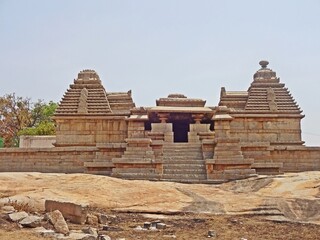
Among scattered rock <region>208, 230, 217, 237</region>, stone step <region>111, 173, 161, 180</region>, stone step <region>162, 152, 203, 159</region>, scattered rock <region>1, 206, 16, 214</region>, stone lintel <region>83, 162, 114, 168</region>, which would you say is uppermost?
stone step <region>162, 152, 203, 159</region>

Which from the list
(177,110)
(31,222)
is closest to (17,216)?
(31,222)

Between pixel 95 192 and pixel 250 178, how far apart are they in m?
5.74

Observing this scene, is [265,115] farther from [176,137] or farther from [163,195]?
[163,195]

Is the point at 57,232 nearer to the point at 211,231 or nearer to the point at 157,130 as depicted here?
the point at 211,231

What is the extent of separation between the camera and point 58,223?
5.41m

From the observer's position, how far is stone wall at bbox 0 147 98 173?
50.4 feet

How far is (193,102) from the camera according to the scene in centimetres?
1997

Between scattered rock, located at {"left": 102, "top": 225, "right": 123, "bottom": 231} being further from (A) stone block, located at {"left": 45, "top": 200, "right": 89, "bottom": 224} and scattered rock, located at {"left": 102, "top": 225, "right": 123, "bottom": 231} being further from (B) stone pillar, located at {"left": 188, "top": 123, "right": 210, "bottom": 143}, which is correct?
(B) stone pillar, located at {"left": 188, "top": 123, "right": 210, "bottom": 143}

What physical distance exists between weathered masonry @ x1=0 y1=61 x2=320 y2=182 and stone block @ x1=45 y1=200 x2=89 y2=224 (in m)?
6.08

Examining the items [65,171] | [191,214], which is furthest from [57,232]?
[65,171]

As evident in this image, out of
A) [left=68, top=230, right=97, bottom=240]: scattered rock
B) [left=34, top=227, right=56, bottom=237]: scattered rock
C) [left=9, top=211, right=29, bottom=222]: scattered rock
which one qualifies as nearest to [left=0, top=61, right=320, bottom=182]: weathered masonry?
[left=9, top=211, right=29, bottom=222]: scattered rock

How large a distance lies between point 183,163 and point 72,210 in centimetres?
777

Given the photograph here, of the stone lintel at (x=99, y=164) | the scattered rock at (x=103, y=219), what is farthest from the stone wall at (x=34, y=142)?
the scattered rock at (x=103, y=219)

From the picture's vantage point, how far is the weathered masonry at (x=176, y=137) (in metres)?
13.1
